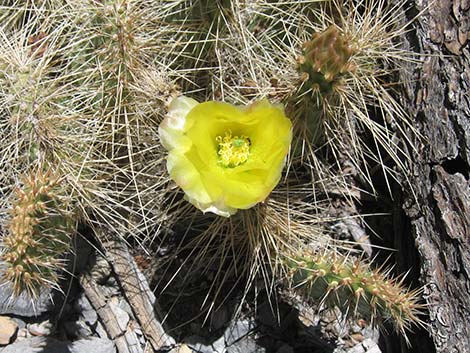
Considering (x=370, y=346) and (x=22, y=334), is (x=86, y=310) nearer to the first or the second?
(x=22, y=334)

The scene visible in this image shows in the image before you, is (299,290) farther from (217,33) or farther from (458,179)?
(217,33)

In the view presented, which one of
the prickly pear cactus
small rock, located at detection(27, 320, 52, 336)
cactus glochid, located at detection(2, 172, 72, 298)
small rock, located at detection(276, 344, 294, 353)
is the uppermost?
the prickly pear cactus

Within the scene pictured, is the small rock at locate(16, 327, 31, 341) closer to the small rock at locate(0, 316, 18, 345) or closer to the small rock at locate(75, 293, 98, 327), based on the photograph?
the small rock at locate(0, 316, 18, 345)

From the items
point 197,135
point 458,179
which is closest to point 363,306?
point 458,179

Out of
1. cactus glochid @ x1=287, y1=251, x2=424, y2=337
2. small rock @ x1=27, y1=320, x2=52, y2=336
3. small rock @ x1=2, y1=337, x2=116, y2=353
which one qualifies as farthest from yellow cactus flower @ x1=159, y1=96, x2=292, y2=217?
small rock @ x1=27, y1=320, x2=52, y2=336

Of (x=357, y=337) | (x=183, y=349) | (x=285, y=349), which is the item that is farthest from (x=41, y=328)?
(x=357, y=337)

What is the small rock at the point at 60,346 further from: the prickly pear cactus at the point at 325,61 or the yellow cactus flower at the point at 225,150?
the prickly pear cactus at the point at 325,61
